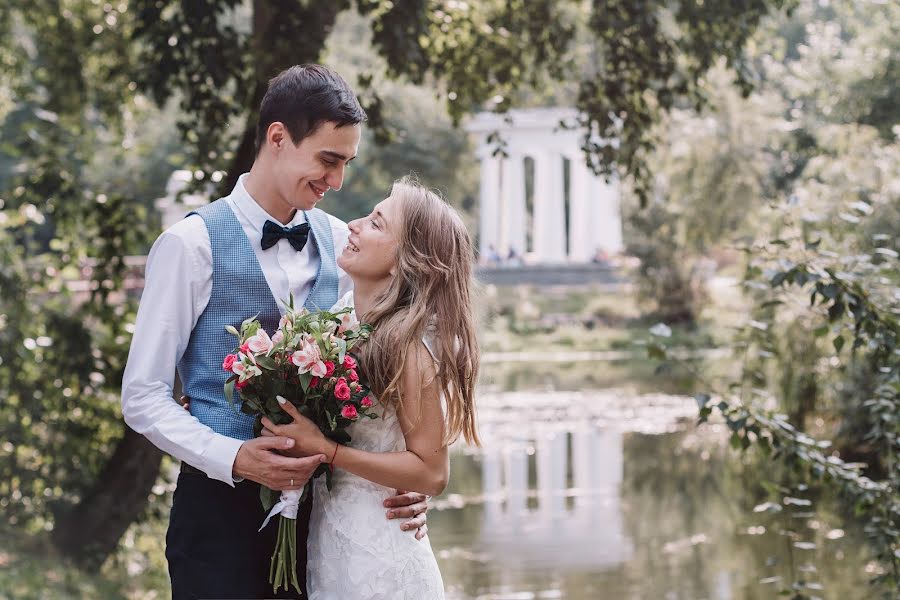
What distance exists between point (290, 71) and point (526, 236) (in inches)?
2016

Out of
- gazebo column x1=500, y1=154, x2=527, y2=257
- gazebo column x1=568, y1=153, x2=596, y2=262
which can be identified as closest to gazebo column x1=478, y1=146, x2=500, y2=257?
gazebo column x1=500, y1=154, x2=527, y2=257

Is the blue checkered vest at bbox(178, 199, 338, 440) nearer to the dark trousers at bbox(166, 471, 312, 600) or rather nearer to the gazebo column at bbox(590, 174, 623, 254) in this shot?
the dark trousers at bbox(166, 471, 312, 600)

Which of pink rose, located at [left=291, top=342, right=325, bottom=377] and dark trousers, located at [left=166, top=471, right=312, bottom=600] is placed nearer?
pink rose, located at [left=291, top=342, right=325, bottom=377]

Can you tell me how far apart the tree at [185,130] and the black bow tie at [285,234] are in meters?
4.39

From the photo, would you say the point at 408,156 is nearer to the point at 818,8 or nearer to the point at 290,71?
the point at 818,8

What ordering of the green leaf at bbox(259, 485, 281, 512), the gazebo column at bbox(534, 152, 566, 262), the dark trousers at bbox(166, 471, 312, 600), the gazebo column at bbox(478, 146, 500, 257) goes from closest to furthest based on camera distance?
the green leaf at bbox(259, 485, 281, 512) < the dark trousers at bbox(166, 471, 312, 600) < the gazebo column at bbox(478, 146, 500, 257) < the gazebo column at bbox(534, 152, 566, 262)

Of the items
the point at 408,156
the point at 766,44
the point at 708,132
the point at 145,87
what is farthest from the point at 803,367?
the point at 408,156

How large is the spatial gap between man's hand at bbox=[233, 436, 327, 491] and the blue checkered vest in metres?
0.14

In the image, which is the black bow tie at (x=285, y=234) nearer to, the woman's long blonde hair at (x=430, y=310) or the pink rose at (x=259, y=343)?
the woman's long blonde hair at (x=430, y=310)

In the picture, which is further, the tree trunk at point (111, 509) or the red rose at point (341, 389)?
the tree trunk at point (111, 509)

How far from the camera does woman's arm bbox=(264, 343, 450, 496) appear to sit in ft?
9.44

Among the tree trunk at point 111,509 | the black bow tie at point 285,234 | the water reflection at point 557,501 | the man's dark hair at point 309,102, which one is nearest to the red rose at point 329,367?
the black bow tie at point 285,234

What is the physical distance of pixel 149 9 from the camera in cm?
764

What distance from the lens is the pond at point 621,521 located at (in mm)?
9180
